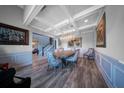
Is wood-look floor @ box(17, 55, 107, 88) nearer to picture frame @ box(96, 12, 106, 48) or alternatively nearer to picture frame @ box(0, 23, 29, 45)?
picture frame @ box(96, 12, 106, 48)

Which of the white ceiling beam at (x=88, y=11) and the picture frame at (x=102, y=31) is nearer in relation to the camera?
the picture frame at (x=102, y=31)

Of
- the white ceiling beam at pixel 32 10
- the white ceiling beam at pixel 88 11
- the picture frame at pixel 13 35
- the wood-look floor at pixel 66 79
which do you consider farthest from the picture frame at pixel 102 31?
the picture frame at pixel 13 35

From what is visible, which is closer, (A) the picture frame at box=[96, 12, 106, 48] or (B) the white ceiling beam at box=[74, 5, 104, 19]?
(A) the picture frame at box=[96, 12, 106, 48]

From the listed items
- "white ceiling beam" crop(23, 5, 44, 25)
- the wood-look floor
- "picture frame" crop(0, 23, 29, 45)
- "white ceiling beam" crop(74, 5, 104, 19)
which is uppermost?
"white ceiling beam" crop(74, 5, 104, 19)

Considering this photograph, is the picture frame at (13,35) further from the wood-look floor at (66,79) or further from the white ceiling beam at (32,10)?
the wood-look floor at (66,79)

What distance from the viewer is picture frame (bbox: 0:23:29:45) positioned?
3.27 m

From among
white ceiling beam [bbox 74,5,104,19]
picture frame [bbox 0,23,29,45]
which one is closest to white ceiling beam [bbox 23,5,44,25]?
picture frame [bbox 0,23,29,45]

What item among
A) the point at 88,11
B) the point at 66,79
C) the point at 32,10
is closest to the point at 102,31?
the point at 88,11

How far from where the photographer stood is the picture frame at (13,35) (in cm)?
327

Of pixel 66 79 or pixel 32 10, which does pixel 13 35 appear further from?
pixel 66 79

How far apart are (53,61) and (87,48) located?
4973 mm

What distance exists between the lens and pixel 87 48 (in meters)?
7.59

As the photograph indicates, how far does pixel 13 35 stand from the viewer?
373cm
